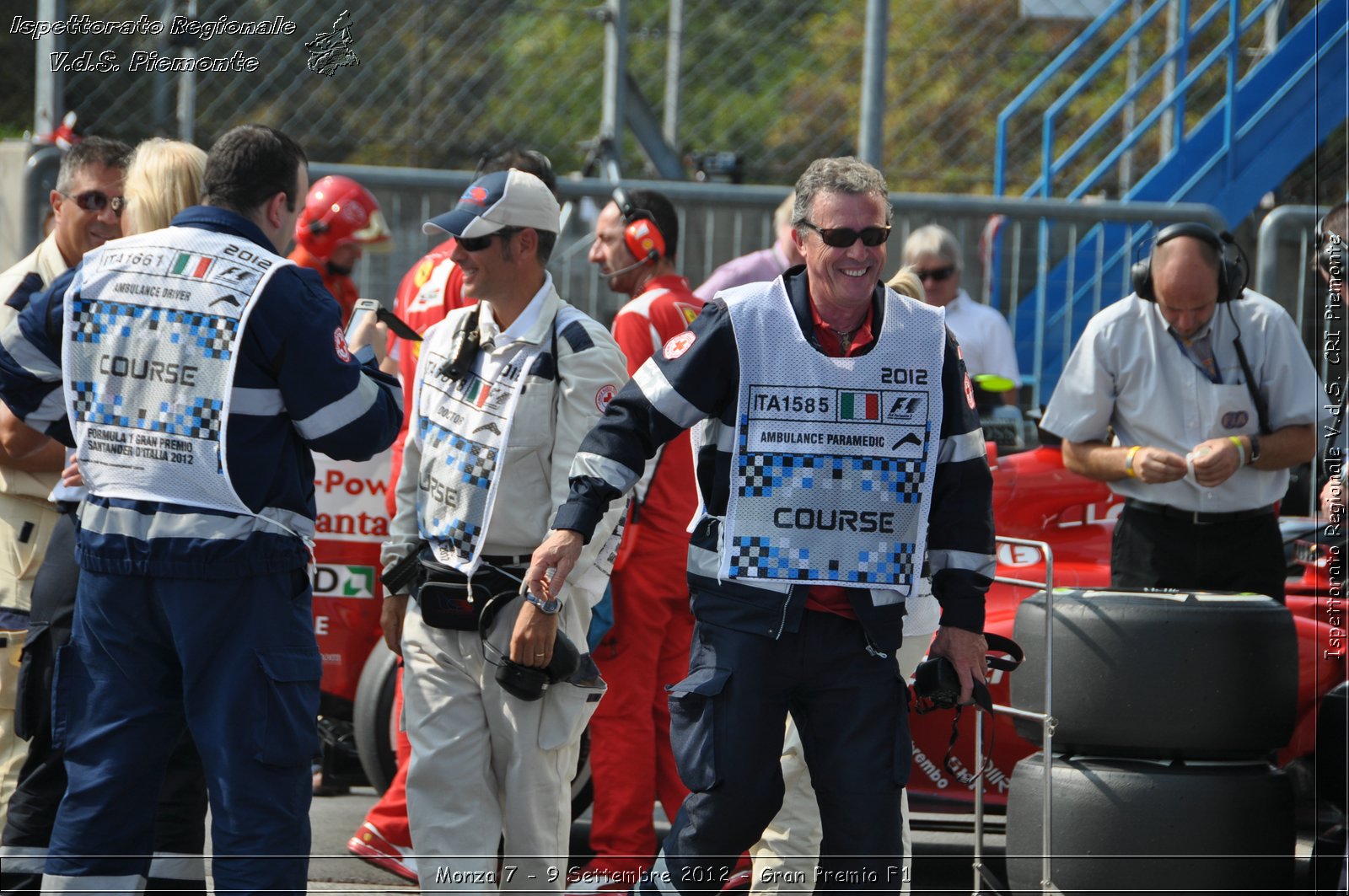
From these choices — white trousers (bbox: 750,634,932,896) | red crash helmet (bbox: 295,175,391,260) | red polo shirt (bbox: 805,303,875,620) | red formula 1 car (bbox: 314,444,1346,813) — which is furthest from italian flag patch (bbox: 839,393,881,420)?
red crash helmet (bbox: 295,175,391,260)

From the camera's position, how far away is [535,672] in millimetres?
4262

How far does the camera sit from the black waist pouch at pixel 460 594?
14.4 feet

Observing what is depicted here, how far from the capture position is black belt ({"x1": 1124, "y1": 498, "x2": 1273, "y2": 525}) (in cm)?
541

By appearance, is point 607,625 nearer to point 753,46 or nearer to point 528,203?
point 528,203

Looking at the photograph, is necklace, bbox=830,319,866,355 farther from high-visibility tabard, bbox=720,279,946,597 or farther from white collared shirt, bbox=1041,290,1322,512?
white collared shirt, bbox=1041,290,1322,512

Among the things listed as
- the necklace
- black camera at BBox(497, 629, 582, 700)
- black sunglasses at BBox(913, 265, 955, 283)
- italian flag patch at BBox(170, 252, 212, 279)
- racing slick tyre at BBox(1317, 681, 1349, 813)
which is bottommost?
racing slick tyre at BBox(1317, 681, 1349, 813)

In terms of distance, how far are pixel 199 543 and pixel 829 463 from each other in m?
1.48

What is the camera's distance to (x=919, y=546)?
3.94 meters

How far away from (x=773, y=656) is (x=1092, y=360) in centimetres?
218

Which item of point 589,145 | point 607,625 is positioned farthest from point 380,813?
point 589,145

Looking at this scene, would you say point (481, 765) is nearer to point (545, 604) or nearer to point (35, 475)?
point (545, 604)

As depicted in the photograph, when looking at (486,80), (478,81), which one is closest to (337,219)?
(478,81)

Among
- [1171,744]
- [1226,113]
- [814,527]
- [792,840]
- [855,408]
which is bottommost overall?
[792,840]

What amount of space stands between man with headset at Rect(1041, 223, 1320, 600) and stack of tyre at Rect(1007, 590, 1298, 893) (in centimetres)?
70
